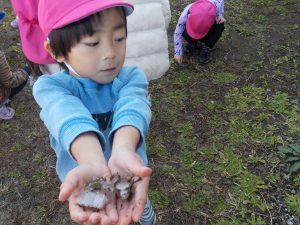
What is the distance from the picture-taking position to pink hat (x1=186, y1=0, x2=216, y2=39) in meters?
3.80

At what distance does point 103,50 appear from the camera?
1.53 m

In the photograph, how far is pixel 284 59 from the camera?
13.2 ft

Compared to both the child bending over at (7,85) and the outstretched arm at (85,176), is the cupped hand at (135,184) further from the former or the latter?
the child bending over at (7,85)

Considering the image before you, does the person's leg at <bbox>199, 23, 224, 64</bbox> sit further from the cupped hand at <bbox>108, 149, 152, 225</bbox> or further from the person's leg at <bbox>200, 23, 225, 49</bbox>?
the cupped hand at <bbox>108, 149, 152, 225</bbox>

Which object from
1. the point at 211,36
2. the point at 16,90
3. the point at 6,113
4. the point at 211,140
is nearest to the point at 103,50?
the point at 211,140

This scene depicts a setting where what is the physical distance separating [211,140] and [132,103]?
5.67 feet

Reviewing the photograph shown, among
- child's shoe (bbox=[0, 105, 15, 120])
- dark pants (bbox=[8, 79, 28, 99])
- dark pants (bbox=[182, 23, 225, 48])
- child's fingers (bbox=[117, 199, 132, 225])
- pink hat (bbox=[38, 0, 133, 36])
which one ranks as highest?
pink hat (bbox=[38, 0, 133, 36])

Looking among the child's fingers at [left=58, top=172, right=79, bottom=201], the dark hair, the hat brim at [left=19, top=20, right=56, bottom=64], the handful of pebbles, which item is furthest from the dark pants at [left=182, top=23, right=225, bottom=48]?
the child's fingers at [left=58, top=172, right=79, bottom=201]

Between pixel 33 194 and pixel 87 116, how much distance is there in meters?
1.59

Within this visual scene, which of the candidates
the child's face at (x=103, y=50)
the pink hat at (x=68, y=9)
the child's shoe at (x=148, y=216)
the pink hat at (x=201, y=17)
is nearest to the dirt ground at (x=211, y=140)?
the child's shoe at (x=148, y=216)

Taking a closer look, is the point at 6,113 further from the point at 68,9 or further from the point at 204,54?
the point at 68,9

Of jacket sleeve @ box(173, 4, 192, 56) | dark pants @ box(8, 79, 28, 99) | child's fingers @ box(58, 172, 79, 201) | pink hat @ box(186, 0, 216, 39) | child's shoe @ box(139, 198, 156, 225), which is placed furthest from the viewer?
jacket sleeve @ box(173, 4, 192, 56)

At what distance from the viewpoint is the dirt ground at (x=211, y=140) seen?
105 inches

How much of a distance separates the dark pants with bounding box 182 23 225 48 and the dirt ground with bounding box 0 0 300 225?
0.56 feet
